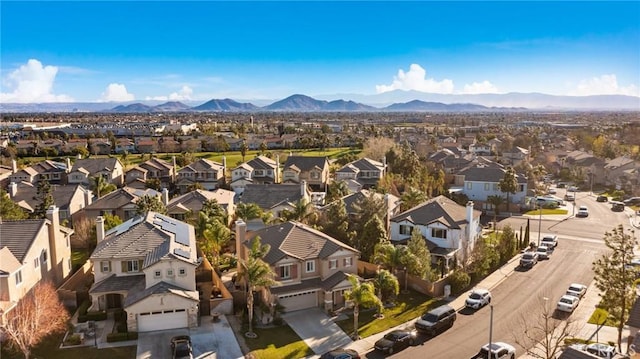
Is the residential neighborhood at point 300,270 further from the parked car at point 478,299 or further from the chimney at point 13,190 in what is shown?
the parked car at point 478,299

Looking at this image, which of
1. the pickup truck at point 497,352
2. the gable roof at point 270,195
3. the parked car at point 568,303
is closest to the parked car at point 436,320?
the pickup truck at point 497,352

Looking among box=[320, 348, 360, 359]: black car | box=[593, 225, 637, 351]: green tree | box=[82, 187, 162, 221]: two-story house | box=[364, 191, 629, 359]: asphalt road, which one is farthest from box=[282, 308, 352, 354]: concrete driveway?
box=[82, 187, 162, 221]: two-story house

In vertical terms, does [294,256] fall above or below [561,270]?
above

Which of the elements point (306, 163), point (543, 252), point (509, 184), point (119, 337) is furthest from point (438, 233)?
point (306, 163)

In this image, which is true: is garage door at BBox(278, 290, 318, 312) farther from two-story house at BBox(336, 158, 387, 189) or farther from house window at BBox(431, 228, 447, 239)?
two-story house at BBox(336, 158, 387, 189)

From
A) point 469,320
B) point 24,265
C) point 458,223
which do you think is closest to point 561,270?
point 458,223

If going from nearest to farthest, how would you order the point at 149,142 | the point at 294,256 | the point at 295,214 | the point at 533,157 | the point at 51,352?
the point at 51,352, the point at 294,256, the point at 295,214, the point at 533,157, the point at 149,142

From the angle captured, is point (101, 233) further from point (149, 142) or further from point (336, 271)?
point (149, 142)
